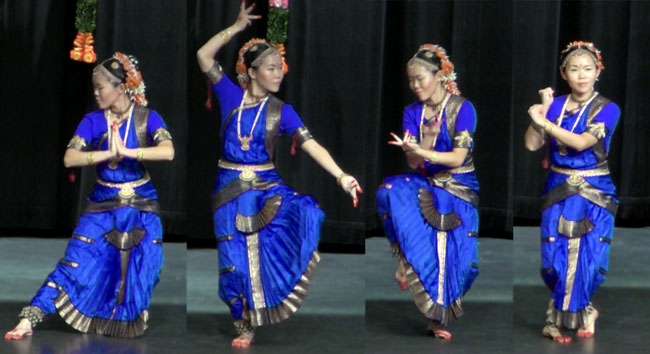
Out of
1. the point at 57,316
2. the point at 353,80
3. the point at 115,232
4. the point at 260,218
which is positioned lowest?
the point at 57,316

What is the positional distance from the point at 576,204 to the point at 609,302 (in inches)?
41.9

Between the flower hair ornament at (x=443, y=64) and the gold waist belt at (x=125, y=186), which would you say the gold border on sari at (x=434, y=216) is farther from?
the gold waist belt at (x=125, y=186)

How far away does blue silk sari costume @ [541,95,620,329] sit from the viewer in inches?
184

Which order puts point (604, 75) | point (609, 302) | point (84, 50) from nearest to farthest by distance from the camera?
point (84, 50) < point (609, 302) < point (604, 75)

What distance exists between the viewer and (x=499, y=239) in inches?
294

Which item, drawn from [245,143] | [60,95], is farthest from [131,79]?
[60,95]

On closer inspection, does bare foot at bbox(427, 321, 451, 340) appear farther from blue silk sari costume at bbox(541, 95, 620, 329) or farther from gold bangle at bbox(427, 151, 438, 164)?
gold bangle at bbox(427, 151, 438, 164)

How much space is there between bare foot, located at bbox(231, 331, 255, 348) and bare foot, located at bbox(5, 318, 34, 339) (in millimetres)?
874

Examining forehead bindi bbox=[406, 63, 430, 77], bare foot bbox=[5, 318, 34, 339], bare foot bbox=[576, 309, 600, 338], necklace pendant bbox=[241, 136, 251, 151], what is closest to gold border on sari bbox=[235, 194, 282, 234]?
necklace pendant bbox=[241, 136, 251, 151]

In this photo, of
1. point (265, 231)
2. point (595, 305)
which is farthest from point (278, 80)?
point (595, 305)

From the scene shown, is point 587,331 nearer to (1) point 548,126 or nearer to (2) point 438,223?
(2) point 438,223

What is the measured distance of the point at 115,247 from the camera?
4.77 m

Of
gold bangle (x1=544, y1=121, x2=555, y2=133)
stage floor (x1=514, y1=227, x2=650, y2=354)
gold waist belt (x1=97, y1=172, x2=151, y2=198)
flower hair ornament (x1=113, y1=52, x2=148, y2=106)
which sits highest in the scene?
flower hair ornament (x1=113, y1=52, x2=148, y2=106)

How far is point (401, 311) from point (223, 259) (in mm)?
1117
